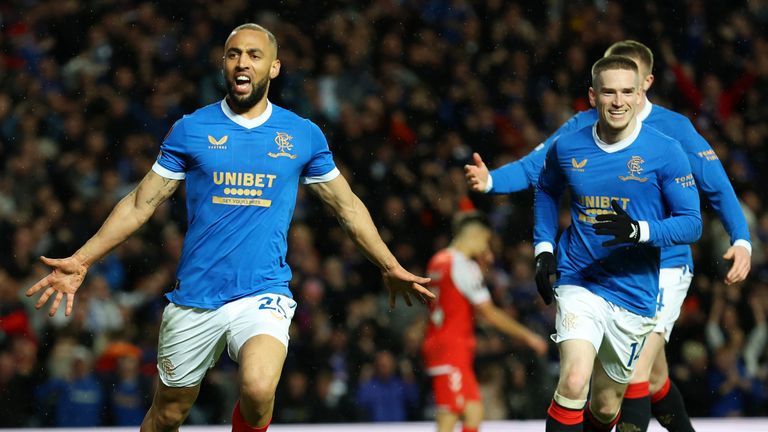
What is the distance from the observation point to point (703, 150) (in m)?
6.29

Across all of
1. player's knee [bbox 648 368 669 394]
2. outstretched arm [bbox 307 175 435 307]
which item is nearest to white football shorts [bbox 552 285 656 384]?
outstretched arm [bbox 307 175 435 307]

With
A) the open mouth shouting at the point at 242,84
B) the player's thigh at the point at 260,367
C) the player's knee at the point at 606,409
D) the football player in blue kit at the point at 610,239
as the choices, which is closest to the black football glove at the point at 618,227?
the football player in blue kit at the point at 610,239

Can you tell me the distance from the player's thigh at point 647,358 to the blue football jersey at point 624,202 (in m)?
0.42

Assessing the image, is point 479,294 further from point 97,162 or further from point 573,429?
point 97,162

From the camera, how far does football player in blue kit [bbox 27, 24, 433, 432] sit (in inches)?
203

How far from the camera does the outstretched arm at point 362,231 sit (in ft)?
17.9

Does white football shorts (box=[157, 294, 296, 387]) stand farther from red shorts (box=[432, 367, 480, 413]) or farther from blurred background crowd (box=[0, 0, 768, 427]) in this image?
blurred background crowd (box=[0, 0, 768, 427])

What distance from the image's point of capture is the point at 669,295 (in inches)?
251

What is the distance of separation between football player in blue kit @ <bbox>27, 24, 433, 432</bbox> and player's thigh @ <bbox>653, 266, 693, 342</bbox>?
2097 millimetres

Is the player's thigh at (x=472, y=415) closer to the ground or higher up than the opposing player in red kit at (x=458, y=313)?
closer to the ground

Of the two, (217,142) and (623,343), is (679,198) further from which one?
(217,142)

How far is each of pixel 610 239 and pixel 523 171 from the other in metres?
0.99

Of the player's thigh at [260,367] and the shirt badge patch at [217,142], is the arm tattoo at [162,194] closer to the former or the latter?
the shirt badge patch at [217,142]

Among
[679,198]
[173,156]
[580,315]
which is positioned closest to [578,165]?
[679,198]
